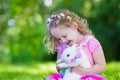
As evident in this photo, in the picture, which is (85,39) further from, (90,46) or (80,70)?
(80,70)

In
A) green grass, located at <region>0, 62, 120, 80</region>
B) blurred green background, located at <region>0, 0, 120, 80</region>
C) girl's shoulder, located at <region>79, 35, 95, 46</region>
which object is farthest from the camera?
blurred green background, located at <region>0, 0, 120, 80</region>

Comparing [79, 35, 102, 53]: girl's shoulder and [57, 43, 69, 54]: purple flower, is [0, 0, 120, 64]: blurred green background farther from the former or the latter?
[79, 35, 102, 53]: girl's shoulder

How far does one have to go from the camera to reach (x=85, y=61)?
13.6 feet

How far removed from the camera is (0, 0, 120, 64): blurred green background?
38.1 feet

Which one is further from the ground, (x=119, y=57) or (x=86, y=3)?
(x=86, y=3)

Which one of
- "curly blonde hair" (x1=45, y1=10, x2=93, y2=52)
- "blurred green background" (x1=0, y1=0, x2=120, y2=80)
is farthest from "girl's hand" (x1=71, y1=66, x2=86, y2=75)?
"blurred green background" (x1=0, y1=0, x2=120, y2=80)

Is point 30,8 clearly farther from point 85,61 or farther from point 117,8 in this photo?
point 85,61

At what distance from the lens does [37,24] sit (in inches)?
465

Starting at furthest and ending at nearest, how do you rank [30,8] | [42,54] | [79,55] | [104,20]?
1. [42,54]
2. [104,20]
3. [30,8]
4. [79,55]

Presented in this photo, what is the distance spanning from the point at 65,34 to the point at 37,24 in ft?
25.2

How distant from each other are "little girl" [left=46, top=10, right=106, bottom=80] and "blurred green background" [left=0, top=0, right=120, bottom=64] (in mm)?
6842

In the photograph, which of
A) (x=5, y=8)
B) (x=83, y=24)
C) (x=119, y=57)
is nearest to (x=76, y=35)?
(x=83, y=24)

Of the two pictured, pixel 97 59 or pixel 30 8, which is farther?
pixel 30 8

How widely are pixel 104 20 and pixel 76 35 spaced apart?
870 centimetres
